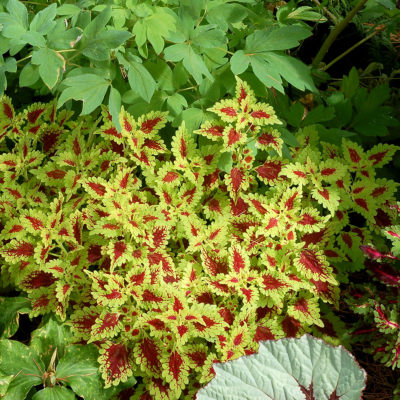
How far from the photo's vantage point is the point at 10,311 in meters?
1.60

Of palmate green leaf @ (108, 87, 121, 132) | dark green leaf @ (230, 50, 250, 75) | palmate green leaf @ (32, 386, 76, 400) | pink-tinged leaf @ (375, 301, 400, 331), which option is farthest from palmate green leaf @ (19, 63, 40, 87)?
pink-tinged leaf @ (375, 301, 400, 331)

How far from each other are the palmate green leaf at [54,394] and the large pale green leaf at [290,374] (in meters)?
0.72

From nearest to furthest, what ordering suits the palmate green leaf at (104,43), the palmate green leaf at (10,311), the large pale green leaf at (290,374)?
the large pale green leaf at (290,374) → the palmate green leaf at (104,43) → the palmate green leaf at (10,311)

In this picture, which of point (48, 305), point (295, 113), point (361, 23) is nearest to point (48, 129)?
point (48, 305)

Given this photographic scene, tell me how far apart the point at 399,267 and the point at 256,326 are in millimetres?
503

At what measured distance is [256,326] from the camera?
4.80 feet

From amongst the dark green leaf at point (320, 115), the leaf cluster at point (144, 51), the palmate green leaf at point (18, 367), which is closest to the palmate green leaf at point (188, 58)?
the leaf cluster at point (144, 51)

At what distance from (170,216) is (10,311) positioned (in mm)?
579

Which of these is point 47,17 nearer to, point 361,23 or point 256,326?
point 256,326

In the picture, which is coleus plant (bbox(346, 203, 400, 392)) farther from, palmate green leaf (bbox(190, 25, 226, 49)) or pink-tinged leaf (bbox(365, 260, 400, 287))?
palmate green leaf (bbox(190, 25, 226, 49))

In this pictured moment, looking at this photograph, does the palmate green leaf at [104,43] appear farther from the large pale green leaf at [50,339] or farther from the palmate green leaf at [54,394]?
the palmate green leaf at [54,394]

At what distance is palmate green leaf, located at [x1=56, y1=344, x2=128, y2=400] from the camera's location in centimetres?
142

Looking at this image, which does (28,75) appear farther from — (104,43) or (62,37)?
(104,43)

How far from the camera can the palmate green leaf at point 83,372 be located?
1.42m
